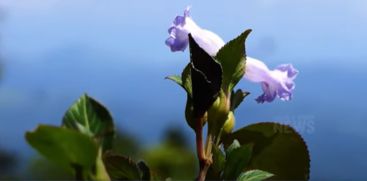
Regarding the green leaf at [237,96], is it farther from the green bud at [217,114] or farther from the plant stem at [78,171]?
the plant stem at [78,171]

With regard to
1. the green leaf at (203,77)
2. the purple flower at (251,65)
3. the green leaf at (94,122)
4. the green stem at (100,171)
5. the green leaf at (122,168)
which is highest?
the purple flower at (251,65)

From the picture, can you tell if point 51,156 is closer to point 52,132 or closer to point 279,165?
point 52,132

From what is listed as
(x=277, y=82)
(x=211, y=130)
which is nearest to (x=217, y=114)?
(x=211, y=130)

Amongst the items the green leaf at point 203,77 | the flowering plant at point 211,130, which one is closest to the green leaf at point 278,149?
the flowering plant at point 211,130

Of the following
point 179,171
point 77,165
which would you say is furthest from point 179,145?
point 77,165

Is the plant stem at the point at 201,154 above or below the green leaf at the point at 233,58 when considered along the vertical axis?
below

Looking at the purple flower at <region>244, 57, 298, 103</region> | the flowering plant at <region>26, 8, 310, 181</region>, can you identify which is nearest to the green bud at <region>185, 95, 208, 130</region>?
the flowering plant at <region>26, 8, 310, 181</region>

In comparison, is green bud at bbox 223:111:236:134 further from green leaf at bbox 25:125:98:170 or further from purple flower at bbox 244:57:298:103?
green leaf at bbox 25:125:98:170
